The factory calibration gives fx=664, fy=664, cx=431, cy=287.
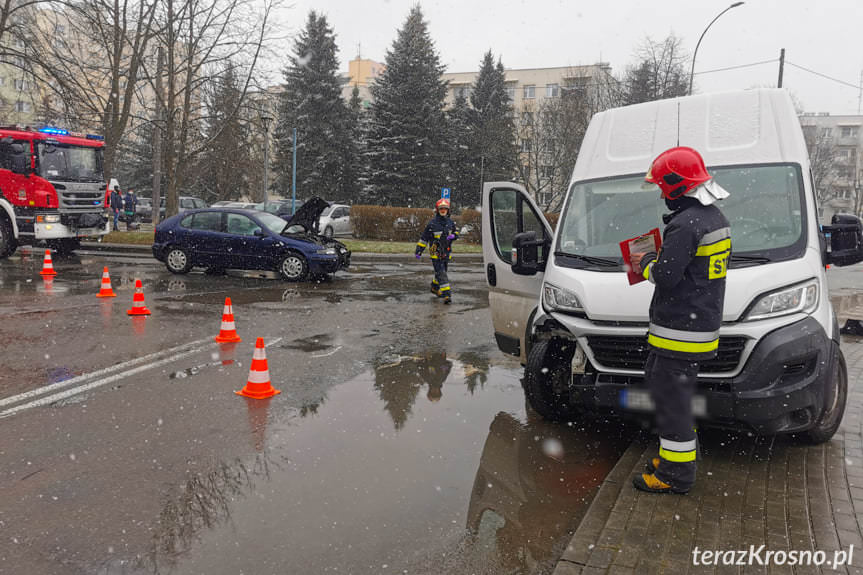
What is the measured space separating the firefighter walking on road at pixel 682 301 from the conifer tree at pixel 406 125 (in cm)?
3937

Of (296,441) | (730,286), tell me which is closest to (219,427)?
(296,441)

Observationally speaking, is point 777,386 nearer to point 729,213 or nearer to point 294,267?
point 729,213

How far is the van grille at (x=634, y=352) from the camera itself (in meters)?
4.14

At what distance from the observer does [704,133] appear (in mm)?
5426

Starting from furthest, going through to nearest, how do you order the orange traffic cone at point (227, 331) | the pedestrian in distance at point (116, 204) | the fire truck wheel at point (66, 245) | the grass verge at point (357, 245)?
the pedestrian in distance at point (116, 204)
the grass verge at point (357, 245)
the fire truck wheel at point (66, 245)
the orange traffic cone at point (227, 331)

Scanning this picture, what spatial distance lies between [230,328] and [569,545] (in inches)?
234

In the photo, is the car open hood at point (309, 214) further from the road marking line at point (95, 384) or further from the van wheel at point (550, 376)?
the van wheel at point (550, 376)

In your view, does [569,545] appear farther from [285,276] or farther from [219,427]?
[285,276]

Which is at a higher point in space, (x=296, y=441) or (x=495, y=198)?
(x=495, y=198)

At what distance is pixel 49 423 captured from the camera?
5113mm

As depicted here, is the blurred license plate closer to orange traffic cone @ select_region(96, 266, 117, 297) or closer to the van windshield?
the van windshield

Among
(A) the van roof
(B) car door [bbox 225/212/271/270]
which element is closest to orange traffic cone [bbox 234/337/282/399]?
(A) the van roof

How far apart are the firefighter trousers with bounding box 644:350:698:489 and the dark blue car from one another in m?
10.9

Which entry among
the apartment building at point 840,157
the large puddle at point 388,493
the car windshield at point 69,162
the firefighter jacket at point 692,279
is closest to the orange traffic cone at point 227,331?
the large puddle at point 388,493
